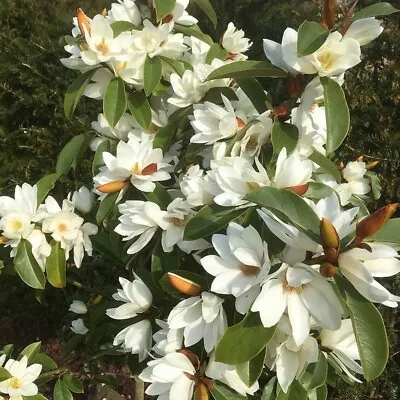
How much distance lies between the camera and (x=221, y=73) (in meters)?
1.08

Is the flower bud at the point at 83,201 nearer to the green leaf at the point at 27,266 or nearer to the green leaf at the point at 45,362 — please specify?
the green leaf at the point at 27,266

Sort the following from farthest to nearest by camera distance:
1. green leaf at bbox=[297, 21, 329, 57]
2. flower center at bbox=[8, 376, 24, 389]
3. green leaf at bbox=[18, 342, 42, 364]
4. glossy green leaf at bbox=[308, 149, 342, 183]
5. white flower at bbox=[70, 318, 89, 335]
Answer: white flower at bbox=[70, 318, 89, 335], green leaf at bbox=[18, 342, 42, 364], flower center at bbox=[8, 376, 24, 389], glossy green leaf at bbox=[308, 149, 342, 183], green leaf at bbox=[297, 21, 329, 57]

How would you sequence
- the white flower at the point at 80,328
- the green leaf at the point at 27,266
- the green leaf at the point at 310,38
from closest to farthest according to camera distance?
the green leaf at the point at 310,38
the green leaf at the point at 27,266
the white flower at the point at 80,328

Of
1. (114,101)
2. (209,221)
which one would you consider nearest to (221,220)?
(209,221)

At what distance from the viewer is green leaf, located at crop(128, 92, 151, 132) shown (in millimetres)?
1289

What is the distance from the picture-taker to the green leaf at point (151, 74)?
124 centimetres

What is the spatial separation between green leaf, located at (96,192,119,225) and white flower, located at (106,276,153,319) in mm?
160

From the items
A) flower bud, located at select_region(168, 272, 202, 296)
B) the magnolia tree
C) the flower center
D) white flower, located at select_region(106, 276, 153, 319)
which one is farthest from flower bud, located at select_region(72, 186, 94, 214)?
flower bud, located at select_region(168, 272, 202, 296)

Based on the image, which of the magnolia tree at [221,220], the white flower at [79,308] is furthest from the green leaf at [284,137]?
the white flower at [79,308]

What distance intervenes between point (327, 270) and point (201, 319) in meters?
0.28

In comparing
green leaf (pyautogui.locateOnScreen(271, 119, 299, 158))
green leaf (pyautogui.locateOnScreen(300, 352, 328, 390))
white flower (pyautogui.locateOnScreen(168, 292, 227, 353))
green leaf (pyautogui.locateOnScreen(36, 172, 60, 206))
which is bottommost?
green leaf (pyautogui.locateOnScreen(300, 352, 328, 390))

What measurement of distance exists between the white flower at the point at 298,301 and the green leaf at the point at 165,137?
1.92 feet

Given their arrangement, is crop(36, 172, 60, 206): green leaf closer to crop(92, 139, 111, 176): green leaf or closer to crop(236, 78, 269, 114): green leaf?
crop(92, 139, 111, 176): green leaf

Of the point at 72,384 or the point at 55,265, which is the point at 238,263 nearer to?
the point at 55,265
